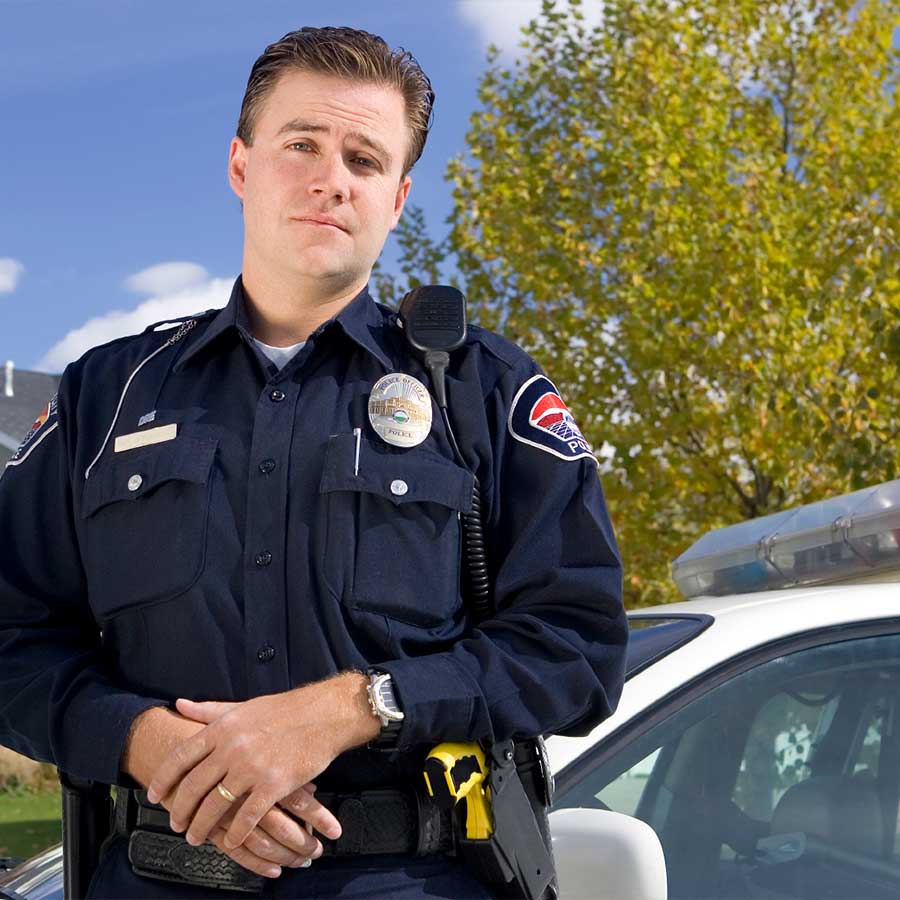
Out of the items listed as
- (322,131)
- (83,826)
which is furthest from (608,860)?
(322,131)

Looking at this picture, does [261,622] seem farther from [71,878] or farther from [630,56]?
[630,56]

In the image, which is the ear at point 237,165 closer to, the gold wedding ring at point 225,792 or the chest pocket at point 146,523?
the chest pocket at point 146,523

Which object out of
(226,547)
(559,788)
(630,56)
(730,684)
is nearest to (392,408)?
(226,547)

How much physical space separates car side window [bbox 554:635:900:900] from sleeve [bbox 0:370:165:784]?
840mm

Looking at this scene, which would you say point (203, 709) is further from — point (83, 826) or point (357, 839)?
point (83, 826)

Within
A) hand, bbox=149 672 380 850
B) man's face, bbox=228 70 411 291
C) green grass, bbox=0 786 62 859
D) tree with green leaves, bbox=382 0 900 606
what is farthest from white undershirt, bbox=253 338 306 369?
green grass, bbox=0 786 62 859

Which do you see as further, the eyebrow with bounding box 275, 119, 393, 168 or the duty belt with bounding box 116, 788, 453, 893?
the eyebrow with bounding box 275, 119, 393, 168

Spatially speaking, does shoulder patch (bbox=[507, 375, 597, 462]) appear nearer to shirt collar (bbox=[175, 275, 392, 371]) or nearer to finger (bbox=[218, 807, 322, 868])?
shirt collar (bbox=[175, 275, 392, 371])

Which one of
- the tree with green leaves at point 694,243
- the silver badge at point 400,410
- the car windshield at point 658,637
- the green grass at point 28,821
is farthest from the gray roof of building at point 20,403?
the silver badge at point 400,410

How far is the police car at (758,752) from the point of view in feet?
7.61

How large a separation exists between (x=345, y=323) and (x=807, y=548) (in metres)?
1.61

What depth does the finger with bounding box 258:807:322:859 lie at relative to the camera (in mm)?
1630

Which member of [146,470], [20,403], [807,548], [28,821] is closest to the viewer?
[146,470]

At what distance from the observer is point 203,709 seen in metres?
1.67
